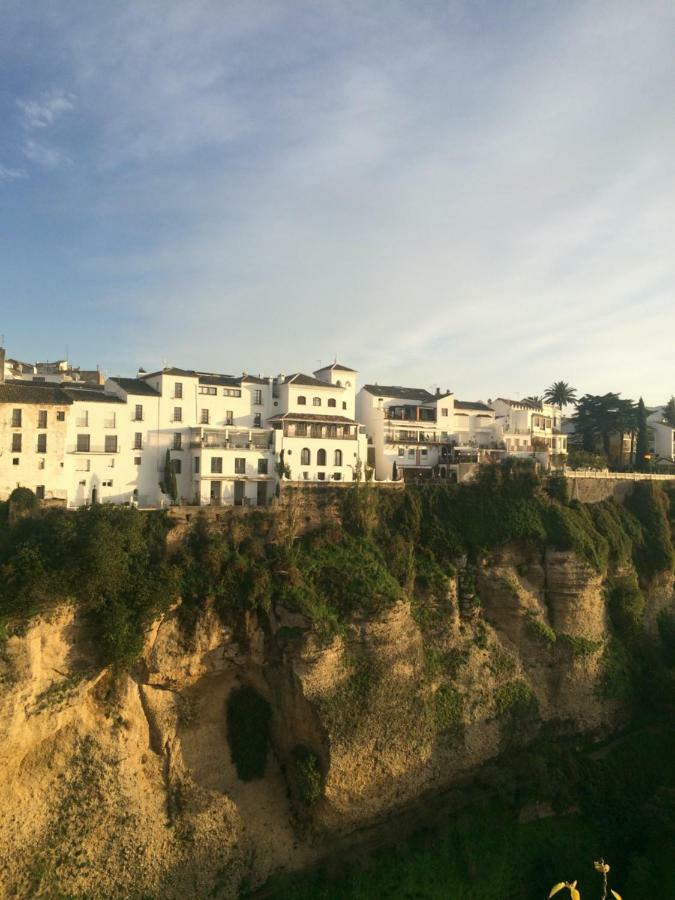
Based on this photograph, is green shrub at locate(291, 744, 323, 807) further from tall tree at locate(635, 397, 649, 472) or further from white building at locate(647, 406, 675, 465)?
white building at locate(647, 406, 675, 465)

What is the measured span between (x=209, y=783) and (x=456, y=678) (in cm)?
1132

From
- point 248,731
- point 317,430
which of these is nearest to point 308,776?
point 248,731

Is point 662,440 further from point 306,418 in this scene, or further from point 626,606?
point 306,418

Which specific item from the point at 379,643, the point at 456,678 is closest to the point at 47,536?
the point at 379,643

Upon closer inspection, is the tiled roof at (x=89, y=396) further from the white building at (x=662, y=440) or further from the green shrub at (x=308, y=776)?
the white building at (x=662, y=440)

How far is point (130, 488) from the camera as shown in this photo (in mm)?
32344

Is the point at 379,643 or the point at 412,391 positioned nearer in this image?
the point at 379,643

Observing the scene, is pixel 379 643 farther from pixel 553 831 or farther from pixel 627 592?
pixel 627 592

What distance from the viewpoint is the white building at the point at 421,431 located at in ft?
134

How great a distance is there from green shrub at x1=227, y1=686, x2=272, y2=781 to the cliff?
0.19ft

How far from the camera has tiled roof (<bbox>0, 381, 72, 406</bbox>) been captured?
1160 inches

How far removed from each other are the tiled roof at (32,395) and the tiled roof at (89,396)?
50cm

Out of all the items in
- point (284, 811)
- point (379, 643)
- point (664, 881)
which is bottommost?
point (664, 881)

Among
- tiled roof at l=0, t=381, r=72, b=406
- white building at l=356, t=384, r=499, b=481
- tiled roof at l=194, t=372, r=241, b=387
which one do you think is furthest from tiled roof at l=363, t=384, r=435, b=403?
tiled roof at l=0, t=381, r=72, b=406
